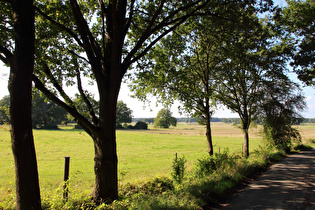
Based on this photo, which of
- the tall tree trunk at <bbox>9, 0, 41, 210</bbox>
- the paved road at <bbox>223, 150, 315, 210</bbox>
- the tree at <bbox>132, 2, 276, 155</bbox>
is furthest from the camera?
the tree at <bbox>132, 2, 276, 155</bbox>

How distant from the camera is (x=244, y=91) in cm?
1641

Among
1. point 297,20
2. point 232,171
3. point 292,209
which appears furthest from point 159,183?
point 297,20

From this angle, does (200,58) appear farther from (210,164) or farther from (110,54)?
(110,54)

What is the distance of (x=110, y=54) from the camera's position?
675 cm

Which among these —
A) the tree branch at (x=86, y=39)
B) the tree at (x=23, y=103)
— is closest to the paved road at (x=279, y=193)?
the tree at (x=23, y=103)

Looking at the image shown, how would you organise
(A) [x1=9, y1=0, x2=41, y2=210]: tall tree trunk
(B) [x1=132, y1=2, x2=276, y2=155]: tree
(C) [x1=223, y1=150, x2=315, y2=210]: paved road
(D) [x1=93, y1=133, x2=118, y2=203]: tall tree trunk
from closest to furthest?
A: (A) [x1=9, y1=0, x2=41, y2=210]: tall tree trunk, (C) [x1=223, y1=150, x2=315, y2=210]: paved road, (D) [x1=93, y1=133, x2=118, y2=203]: tall tree trunk, (B) [x1=132, y1=2, x2=276, y2=155]: tree

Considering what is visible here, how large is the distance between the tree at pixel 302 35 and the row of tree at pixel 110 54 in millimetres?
71

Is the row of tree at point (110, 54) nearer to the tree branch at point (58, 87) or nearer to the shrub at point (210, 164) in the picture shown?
the tree branch at point (58, 87)

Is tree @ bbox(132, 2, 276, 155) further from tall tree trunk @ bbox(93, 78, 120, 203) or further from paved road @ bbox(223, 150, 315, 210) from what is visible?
paved road @ bbox(223, 150, 315, 210)

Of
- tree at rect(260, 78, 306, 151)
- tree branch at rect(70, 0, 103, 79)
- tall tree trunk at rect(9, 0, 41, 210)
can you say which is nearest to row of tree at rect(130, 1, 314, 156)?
tree at rect(260, 78, 306, 151)

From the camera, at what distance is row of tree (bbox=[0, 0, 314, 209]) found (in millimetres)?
3850

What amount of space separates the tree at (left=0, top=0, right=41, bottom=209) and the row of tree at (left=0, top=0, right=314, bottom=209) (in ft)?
0.05

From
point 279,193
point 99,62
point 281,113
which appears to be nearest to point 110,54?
point 99,62

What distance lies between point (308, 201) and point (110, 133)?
6.26m
